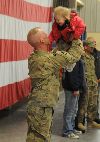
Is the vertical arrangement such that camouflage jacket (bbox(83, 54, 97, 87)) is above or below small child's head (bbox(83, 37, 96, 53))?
below

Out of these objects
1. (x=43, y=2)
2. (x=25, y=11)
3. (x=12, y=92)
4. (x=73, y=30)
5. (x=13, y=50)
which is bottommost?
(x=12, y=92)

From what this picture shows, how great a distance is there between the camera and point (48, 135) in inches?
124

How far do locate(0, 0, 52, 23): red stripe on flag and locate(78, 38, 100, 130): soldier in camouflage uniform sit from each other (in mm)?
974

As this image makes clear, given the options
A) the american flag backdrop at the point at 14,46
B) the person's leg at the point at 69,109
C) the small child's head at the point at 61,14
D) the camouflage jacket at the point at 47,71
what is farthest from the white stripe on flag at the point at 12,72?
the camouflage jacket at the point at 47,71

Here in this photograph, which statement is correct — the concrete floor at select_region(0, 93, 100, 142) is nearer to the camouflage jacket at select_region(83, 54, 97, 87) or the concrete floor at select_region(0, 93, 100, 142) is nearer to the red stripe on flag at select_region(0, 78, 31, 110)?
the red stripe on flag at select_region(0, 78, 31, 110)

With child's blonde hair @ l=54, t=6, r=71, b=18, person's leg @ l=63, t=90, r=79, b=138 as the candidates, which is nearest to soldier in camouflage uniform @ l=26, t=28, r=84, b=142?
child's blonde hair @ l=54, t=6, r=71, b=18

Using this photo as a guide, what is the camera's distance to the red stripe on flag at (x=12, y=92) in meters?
5.05

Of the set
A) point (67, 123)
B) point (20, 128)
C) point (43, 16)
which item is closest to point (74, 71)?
point (67, 123)

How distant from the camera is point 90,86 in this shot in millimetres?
5789

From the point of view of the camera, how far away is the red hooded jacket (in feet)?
12.0

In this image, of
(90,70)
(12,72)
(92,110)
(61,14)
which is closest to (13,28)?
(12,72)

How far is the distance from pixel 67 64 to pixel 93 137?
2.37m

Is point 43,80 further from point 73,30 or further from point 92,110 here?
point 92,110

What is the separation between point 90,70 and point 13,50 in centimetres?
115
